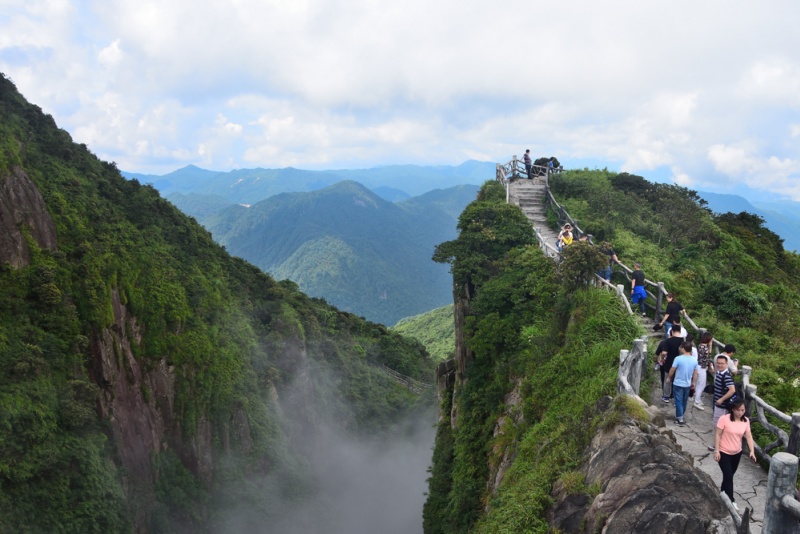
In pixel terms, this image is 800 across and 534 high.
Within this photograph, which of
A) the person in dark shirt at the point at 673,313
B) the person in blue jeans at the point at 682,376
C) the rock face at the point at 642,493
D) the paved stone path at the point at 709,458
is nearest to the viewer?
the rock face at the point at 642,493

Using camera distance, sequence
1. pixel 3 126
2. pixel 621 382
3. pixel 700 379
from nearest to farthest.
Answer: pixel 621 382, pixel 700 379, pixel 3 126

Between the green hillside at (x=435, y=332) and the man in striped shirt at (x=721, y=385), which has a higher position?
the man in striped shirt at (x=721, y=385)

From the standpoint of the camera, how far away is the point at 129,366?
32812mm

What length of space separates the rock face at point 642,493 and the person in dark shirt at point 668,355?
2961 millimetres

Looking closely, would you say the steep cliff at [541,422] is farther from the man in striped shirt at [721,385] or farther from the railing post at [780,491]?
the man in striped shirt at [721,385]

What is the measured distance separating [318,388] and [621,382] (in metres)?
48.8

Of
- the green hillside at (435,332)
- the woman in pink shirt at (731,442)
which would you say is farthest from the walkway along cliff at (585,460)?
the green hillside at (435,332)

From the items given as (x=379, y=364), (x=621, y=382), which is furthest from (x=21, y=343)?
(x=379, y=364)

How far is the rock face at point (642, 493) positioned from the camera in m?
6.20

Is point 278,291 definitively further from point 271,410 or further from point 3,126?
point 3,126

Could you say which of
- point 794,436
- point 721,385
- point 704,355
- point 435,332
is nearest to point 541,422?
point 721,385

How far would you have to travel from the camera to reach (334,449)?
179ft

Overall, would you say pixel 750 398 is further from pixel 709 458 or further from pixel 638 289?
pixel 638 289

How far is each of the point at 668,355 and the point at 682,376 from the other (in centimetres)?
98
